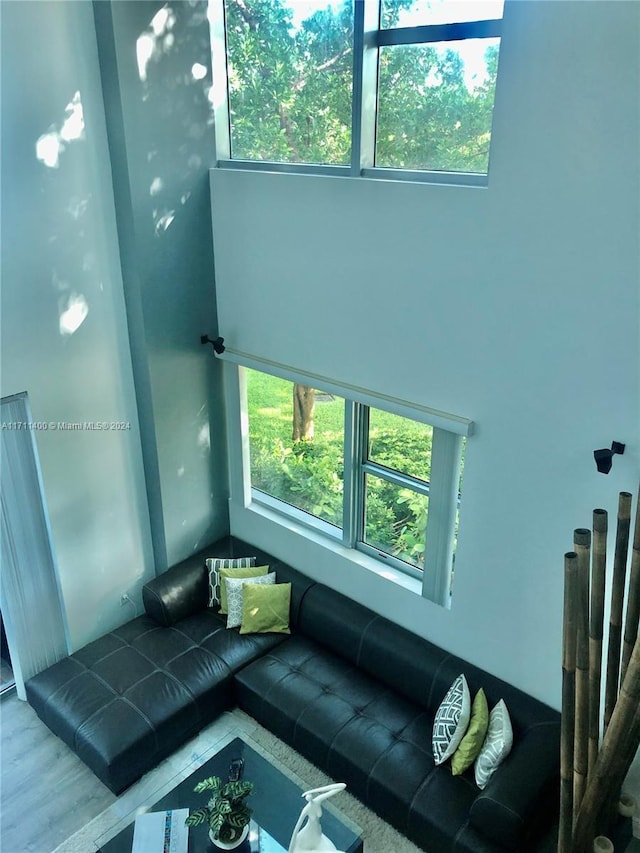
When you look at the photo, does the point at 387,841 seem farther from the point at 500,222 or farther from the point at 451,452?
the point at 500,222

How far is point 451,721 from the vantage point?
4156 millimetres

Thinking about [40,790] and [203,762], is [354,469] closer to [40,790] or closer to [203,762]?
[203,762]

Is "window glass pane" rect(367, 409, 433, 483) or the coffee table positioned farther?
"window glass pane" rect(367, 409, 433, 483)

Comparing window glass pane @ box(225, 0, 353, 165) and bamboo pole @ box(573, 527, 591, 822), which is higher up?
window glass pane @ box(225, 0, 353, 165)

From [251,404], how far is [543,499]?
266 centimetres

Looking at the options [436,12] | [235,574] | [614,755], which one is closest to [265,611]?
[235,574]

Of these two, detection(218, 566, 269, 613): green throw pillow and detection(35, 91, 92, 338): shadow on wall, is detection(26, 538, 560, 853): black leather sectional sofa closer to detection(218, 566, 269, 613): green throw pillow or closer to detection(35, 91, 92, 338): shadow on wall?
detection(218, 566, 269, 613): green throw pillow

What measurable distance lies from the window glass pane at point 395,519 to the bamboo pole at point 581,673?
5.60 feet

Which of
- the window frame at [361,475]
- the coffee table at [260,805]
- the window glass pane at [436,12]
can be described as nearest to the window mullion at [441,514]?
the window frame at [361,475]

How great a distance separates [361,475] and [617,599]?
2.19 meters

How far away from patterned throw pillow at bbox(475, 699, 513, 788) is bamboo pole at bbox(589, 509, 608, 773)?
0.78 meters

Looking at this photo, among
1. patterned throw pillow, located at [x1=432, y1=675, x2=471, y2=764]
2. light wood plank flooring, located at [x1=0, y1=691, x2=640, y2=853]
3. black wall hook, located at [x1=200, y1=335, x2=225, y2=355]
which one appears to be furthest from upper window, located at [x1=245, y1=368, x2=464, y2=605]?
light wood plank flooring, located at [x1=0, y1=691, x2=640, y2=853]

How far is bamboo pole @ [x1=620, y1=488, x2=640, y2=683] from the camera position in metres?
3.09

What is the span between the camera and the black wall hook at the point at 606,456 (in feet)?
11.2
